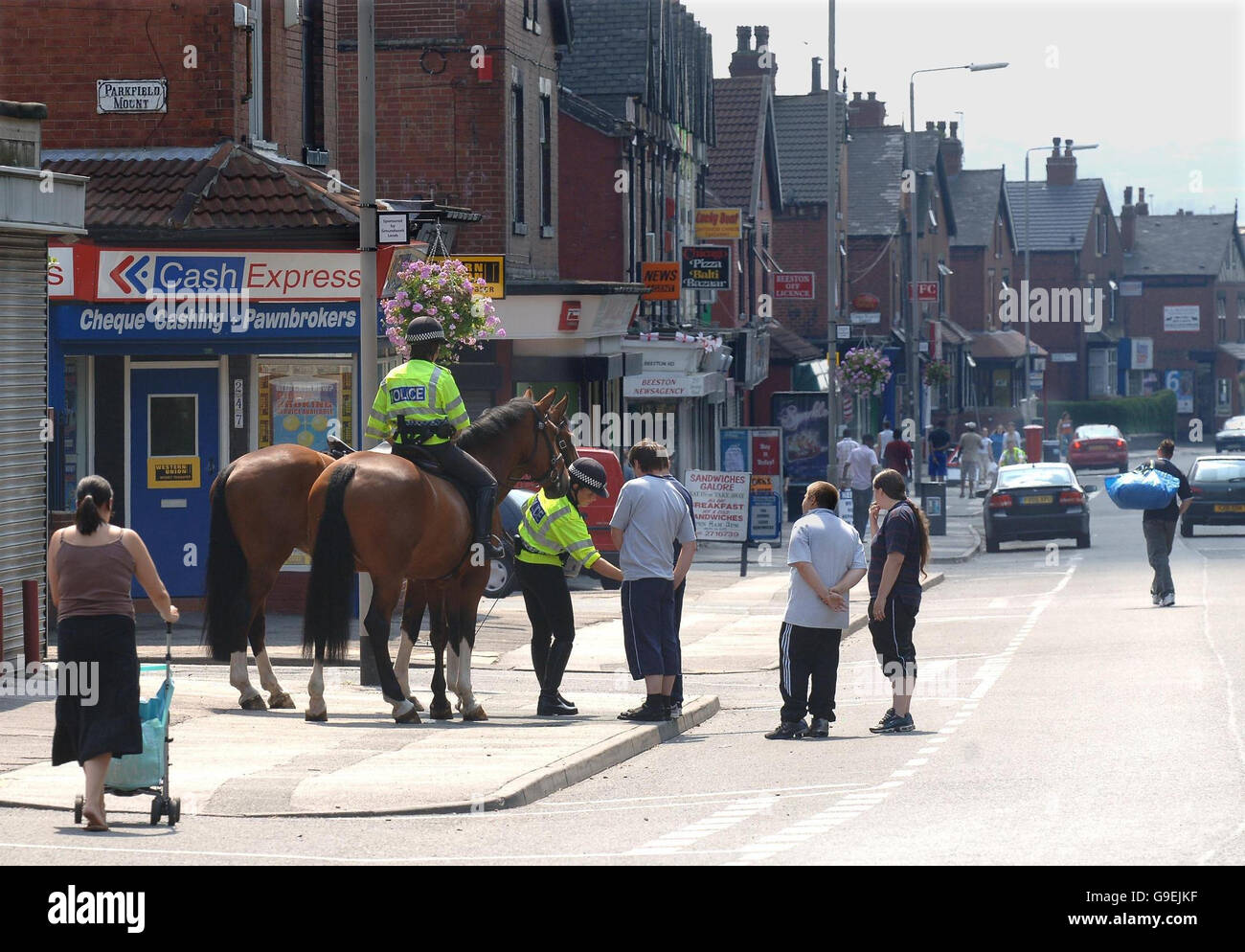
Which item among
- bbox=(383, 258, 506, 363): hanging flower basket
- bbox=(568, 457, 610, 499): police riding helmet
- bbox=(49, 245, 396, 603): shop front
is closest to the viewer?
bbox=(568, 457, 610, 499): police riding helmet

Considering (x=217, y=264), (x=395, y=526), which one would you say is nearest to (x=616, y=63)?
(x=217, y=264)

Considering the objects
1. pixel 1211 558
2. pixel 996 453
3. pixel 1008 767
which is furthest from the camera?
pixel 996 453

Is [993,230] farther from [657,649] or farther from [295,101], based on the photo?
[657,649]

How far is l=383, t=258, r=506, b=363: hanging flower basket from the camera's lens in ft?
63.0

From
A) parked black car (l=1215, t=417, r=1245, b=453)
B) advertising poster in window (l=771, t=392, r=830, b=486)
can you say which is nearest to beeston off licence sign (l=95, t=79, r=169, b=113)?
advertising poster in window (l=771, t=392, r=830, b=486)

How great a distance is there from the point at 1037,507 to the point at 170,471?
59.2 ft

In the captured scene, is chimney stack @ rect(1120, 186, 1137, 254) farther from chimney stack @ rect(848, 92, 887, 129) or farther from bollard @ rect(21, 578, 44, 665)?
bollard @ rect(21, 578, 44, 665)

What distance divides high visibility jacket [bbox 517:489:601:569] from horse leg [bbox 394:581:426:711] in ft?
2.74

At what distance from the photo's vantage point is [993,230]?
87625mm

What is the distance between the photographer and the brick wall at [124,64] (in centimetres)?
2155

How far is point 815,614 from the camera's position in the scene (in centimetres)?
1384

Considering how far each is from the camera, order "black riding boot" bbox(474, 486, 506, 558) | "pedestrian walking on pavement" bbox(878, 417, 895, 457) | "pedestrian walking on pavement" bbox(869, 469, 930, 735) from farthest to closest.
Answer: "pedestrian walking on pavement" bbox(878, 417, 895, 457) < "pedestrian walking on pavement" bbox(869, 469, 930, 735) < "black riding boot" bbox(474, 486, 506, 558)

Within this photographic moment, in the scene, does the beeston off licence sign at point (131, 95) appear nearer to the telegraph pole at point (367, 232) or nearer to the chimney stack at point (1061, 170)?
the telegraph pole at point (367, 232)
